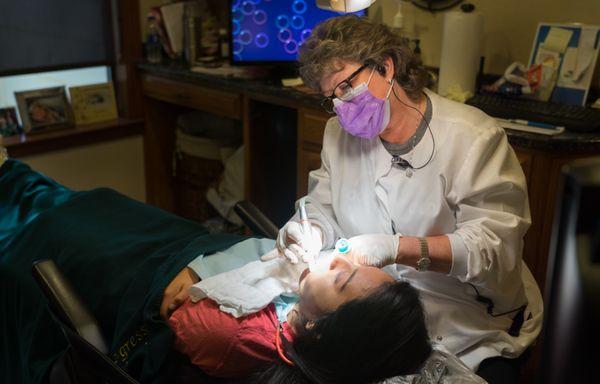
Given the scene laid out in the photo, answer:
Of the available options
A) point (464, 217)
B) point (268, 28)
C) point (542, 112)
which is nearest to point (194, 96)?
point (268, 28)

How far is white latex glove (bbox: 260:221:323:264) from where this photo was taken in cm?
149

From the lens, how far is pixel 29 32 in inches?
120

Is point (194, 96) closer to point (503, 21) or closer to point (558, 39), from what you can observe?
point (503, 21)

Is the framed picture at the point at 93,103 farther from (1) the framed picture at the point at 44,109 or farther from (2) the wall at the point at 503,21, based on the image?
(2) the wall at the point at 503,21

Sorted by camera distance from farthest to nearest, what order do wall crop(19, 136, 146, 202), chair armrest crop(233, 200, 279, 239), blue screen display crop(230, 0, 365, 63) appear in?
wall crop(19, 136, 146, 202), blue screen display crop(230, 0, 365, 63), chair armrest crop(233, 200, 279, 239)

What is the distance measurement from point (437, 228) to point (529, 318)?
1.01 feet

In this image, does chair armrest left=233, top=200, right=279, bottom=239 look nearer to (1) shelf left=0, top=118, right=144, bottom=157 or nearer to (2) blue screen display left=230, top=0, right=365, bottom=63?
(2) blue screen display left=230, top=0, right=365, bottom=63

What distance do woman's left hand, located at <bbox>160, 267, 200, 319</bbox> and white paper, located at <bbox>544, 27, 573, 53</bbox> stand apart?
151 cm

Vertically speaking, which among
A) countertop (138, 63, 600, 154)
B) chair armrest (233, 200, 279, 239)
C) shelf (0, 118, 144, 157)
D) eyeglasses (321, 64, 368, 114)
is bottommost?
shelf (0, 118, 144, 157)

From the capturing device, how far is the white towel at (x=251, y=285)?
4.77 feet

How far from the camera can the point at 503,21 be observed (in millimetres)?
2482

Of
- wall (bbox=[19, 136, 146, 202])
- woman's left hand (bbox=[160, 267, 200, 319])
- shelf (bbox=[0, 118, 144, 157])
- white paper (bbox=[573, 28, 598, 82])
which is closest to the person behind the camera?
woman's left hand (bbox=[160, 267, 200, 319])

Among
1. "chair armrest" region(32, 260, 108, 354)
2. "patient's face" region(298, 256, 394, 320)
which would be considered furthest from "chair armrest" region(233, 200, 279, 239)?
"chair armrest" region(32, 260, 108, 354)

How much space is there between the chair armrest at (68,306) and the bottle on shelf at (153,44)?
2137 mm
